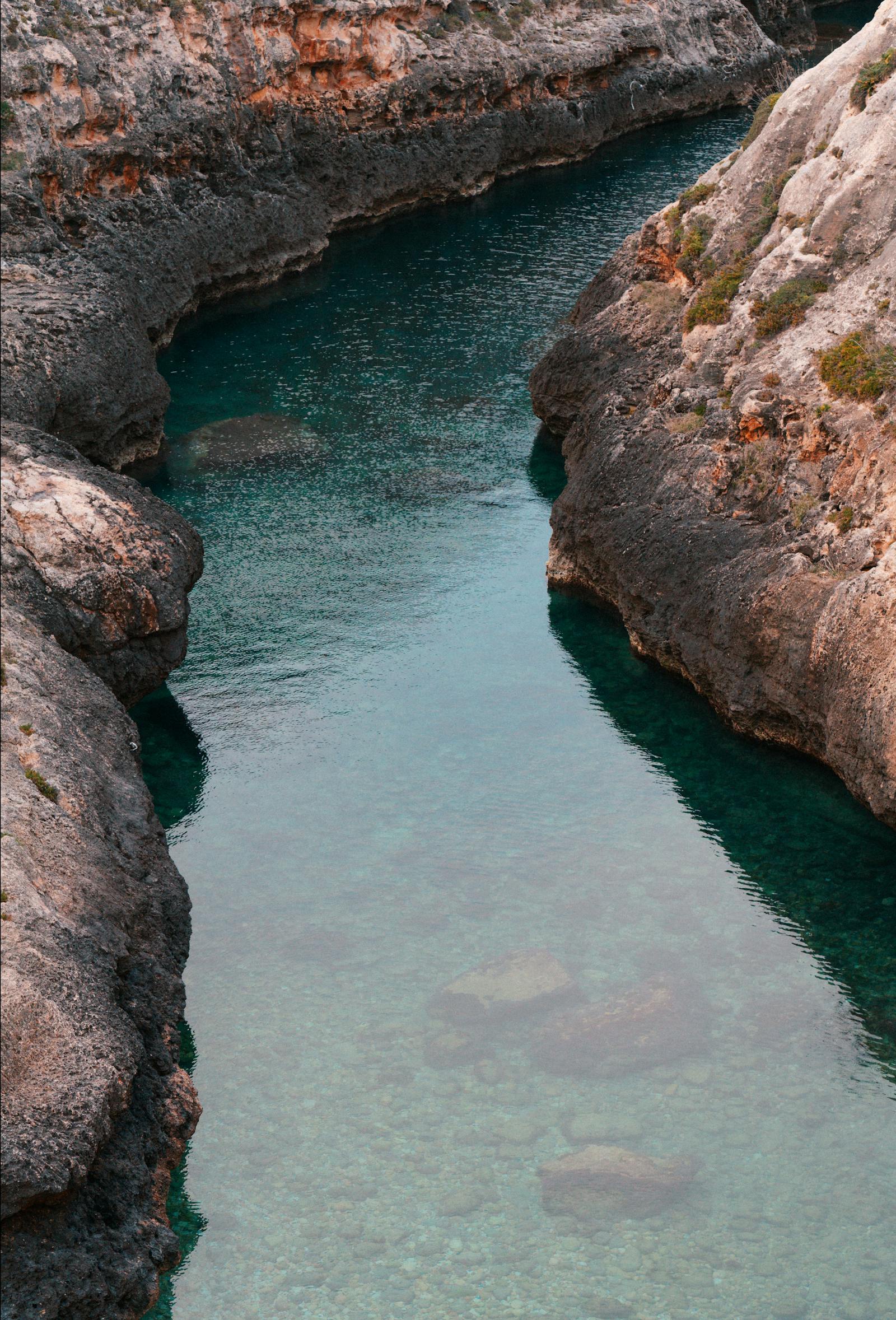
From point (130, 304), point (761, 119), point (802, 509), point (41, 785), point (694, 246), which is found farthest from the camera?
point (130, 304)

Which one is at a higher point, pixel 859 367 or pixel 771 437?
Answer: pixel 859 367

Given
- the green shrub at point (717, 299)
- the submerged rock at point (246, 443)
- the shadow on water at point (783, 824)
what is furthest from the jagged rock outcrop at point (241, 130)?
the shadow on water at point (783, 824)

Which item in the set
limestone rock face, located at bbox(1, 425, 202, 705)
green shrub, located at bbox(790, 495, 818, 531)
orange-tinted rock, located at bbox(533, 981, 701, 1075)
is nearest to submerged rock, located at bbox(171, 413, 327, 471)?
limestone rock face, located at bbox(1, 425, 202, 705)

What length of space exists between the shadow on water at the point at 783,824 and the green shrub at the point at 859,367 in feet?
25.1

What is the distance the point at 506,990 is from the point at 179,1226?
6.85 metres

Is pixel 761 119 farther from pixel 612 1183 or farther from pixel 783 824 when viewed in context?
pixel 612 1183

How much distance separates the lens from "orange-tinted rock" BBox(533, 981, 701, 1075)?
74.2ft

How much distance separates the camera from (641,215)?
67875 mm

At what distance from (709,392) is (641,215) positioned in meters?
37.5

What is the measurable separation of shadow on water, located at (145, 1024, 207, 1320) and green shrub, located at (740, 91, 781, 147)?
30.5 metres

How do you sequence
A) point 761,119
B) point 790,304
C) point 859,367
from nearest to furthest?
point 859,367 < point 790,304 < point 761,119

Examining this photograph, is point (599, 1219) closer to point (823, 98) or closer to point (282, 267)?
point (823, 98)

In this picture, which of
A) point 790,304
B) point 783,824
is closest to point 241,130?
point 790,304

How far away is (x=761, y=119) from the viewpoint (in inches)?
1540
